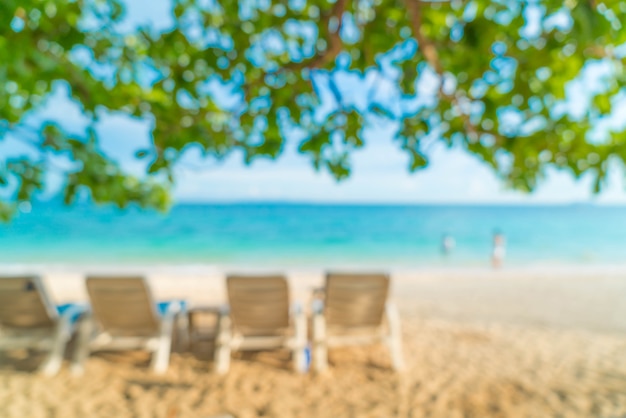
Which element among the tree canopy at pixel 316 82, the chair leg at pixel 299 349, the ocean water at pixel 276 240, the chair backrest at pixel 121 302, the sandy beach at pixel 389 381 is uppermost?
the tree canopy at pixel 316 82

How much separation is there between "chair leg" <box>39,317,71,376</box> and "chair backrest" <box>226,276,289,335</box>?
139 centimetres

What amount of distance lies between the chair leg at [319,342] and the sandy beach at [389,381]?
9cm

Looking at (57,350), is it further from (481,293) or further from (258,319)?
(481,293)

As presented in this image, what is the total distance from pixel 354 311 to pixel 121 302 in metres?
2.03

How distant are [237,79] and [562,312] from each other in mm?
5784

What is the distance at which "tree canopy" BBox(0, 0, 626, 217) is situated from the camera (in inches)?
66.1

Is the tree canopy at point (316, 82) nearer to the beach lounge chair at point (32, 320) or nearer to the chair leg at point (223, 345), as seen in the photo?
the chair leg at point (223, 345)

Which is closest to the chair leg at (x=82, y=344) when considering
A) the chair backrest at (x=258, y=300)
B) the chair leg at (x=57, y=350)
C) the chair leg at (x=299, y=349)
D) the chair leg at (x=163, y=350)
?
the chair leg at (x=57, y=350)

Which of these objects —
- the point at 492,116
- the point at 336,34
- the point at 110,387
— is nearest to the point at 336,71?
the point at 336,34

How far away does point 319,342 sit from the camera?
346cm

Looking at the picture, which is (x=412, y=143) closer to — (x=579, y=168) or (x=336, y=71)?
(x=336, y=71)

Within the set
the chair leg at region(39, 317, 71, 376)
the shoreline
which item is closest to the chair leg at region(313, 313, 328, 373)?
the shoreline

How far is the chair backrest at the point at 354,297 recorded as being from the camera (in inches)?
140

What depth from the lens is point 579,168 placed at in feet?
6.06
